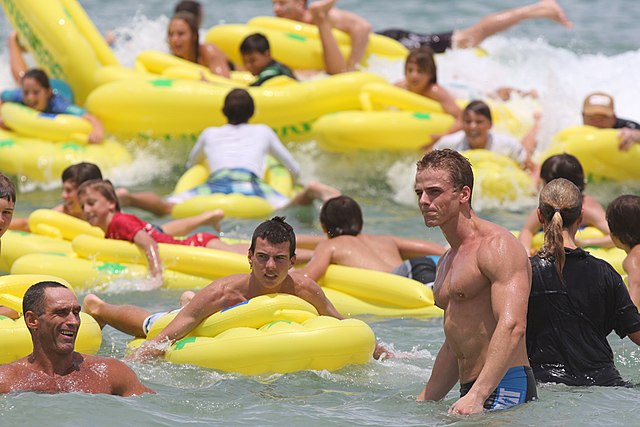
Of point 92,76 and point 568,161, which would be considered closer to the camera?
point 568,161

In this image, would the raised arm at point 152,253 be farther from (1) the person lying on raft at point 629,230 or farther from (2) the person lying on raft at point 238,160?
(1) the person lying on raft at point 629,230

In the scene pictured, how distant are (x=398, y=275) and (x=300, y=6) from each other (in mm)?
5655

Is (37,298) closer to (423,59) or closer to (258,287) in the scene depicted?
(258,287)

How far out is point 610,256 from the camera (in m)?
7.67

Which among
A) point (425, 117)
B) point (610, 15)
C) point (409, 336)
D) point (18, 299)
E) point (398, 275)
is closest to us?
point (18, 299)

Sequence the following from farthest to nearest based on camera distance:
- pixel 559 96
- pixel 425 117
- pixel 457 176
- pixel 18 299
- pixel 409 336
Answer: pixel 559 96 < pixel 425 117 < pixel 409 336 < pixel 18 299 < pixel 457 176

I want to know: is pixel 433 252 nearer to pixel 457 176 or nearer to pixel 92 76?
pixel 457 176

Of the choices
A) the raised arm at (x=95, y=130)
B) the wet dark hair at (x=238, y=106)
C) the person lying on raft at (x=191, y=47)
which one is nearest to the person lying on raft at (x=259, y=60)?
the person lying on raft at (x=191, y=47)

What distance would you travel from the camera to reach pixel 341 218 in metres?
7.75

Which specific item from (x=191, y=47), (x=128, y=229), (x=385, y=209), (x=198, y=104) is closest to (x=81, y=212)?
(x=128, y=229)

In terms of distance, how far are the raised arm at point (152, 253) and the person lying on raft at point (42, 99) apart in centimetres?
316

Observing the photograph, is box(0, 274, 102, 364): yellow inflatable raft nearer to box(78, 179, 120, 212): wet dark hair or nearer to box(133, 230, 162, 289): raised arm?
box(133, 230, 162, 289): raised arm

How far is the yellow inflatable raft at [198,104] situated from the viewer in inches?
427

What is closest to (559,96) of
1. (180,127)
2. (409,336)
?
(180,127)
